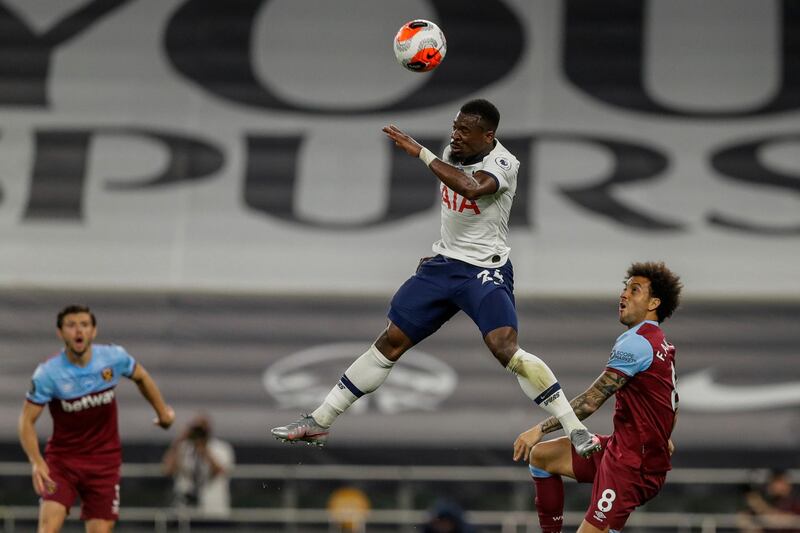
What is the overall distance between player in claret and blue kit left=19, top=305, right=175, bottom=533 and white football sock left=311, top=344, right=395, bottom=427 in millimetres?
1759

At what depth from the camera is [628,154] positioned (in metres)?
20.8

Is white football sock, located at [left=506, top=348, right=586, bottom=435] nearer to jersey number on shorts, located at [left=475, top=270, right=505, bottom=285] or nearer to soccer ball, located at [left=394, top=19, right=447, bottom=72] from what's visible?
jersey number on shorts, located at [left=475, top=270, right=505, bottom=285]

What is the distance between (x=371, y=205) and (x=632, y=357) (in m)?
11.9

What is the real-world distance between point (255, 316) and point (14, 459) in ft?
12.5

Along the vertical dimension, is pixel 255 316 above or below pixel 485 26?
below

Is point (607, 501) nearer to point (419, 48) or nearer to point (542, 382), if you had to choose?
point (542, 382)

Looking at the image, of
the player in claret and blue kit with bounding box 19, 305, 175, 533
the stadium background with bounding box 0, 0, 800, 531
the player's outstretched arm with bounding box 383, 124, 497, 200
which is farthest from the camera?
the stadium background with bounding box 0, 0, 800, 531

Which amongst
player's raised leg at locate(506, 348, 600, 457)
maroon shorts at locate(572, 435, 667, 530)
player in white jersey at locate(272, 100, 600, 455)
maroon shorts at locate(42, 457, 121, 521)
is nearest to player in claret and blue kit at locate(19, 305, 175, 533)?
A: maroon shorts at locate(42, 457, 121, 521)

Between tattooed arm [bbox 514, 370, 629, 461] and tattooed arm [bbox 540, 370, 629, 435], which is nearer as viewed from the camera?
tattooed arm [bbox 514, 370, 629, 461]

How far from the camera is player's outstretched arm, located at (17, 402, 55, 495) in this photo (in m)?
10.9

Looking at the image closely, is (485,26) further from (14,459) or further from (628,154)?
(14,459)

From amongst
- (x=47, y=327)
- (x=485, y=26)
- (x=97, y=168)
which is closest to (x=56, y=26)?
(x=97, y=168)

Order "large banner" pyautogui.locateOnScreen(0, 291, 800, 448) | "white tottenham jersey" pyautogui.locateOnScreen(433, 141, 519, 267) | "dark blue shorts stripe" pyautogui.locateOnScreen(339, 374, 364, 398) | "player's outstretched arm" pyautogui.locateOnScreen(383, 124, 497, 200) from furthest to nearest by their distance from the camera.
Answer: "large banner" pyautogui.locateOnScreen(0, 291, 800, 448) < "dark blue shorts stripe" pyautogui.locateOnScreen(339, 374, 364, 398) < "white tottenham jersey" pyautogui.locateOnScreen(433, 141, 519, 267) < "player's outstretched arm" pyautogui.locateOnScreen(383, 124, 497, 200)

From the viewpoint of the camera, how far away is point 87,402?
445 inches
